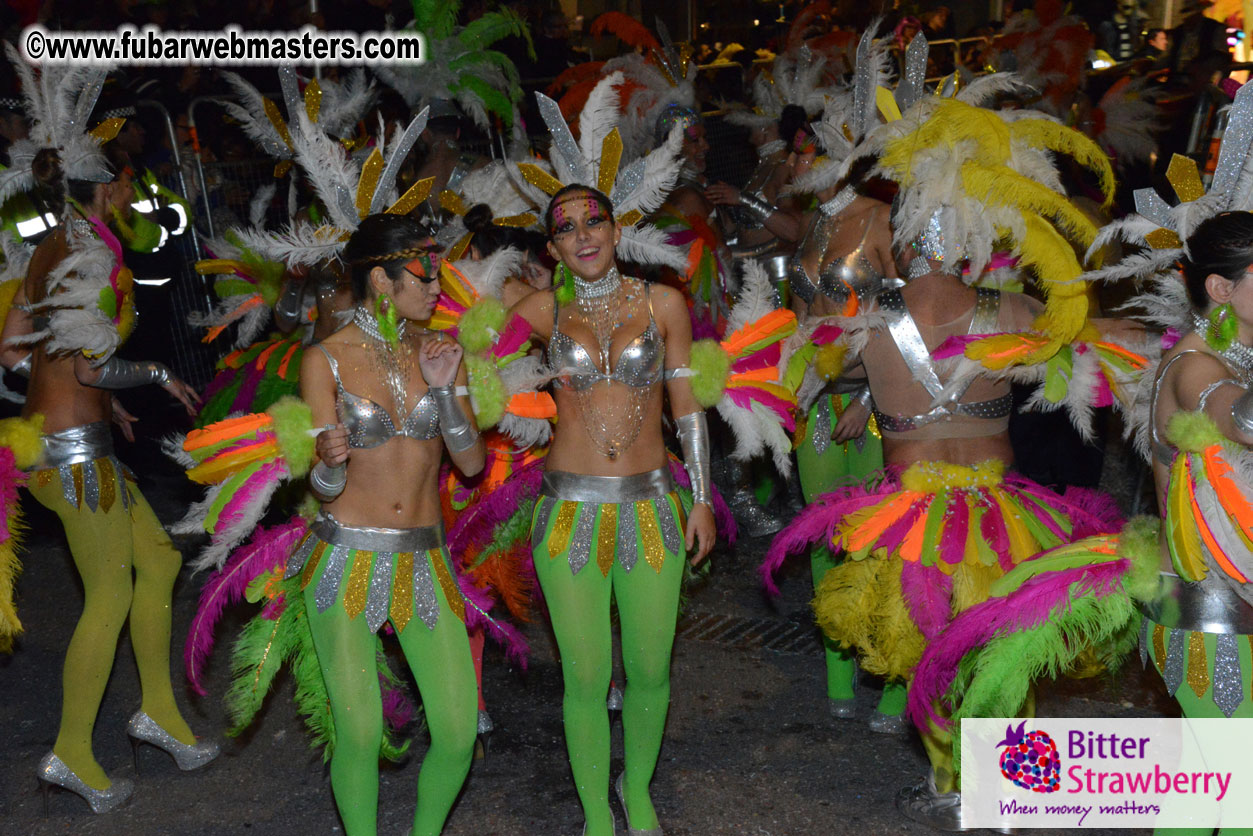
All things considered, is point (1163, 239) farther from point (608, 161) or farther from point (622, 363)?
point (608, 161)

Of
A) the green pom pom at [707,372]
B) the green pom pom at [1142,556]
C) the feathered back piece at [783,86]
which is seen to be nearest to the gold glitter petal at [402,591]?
the green pom pom at [707,372]

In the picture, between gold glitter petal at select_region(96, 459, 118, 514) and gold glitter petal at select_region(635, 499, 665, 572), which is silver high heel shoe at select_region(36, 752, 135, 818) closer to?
gold glitter petal at select_region(96, 459, 118, 514)

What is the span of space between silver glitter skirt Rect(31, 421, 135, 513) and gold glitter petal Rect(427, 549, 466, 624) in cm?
145

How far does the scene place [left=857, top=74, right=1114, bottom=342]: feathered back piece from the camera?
11.3 ft

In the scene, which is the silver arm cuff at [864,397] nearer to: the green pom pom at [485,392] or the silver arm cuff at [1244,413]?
the green pom pom at [485,392]

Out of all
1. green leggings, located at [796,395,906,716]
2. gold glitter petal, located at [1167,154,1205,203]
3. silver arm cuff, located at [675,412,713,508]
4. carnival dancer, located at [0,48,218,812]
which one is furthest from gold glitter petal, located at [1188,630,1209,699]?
carnival dancer, located at [0,48,218,812]

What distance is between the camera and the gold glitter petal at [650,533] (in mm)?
3492

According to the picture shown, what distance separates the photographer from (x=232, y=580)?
355cm

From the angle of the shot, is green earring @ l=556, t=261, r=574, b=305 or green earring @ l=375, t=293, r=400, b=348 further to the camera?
green earring @ l=556, t=261, r=574, b=305

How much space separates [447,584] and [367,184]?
3.85 feet

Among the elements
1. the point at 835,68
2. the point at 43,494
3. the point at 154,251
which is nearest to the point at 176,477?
the point at 154,251

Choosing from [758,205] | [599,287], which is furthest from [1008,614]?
[758,205]

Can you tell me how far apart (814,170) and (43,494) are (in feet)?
10.2

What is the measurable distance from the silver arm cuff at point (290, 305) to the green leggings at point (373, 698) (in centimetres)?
202
